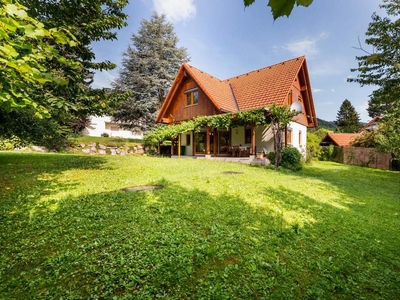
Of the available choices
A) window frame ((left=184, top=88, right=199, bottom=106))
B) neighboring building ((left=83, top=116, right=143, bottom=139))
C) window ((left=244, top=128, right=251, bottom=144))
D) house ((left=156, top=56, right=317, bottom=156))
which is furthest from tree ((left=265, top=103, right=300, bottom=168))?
neighboring building ((left=83, top=116, right=143, bottom=139))

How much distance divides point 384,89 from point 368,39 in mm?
3064

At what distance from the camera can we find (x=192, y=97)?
18750 millimetres

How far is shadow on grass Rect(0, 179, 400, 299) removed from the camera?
2.24 meters

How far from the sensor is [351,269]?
9.21 feet

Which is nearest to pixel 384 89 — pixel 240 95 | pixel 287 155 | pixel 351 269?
pixel 287 155

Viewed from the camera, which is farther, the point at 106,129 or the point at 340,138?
the point at 106,129

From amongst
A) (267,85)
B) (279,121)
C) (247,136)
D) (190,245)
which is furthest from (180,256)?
(267,85)

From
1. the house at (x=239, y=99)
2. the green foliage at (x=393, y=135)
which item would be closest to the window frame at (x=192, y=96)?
the house at (x=239, y=99)

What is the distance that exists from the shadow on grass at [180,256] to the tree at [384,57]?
11.4 m

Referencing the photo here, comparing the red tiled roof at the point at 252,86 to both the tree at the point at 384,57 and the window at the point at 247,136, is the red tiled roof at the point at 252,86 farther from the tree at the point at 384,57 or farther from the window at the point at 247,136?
the tree at the point at 384,57

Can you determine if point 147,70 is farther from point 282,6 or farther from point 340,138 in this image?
point 340,138

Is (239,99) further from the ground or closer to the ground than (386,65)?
closer to the ground

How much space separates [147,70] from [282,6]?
1067 inches

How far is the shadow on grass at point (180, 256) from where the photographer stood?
7.36 feet
